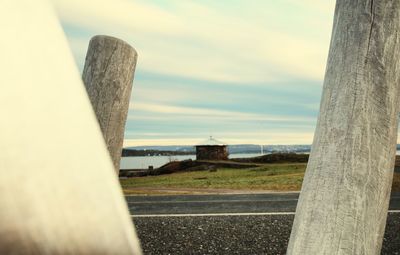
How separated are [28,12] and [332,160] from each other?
180 cm

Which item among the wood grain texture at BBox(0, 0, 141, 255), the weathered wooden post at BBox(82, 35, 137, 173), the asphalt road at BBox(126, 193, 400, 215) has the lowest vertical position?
the asphalt road at BBox(126, 193, 400, 215)

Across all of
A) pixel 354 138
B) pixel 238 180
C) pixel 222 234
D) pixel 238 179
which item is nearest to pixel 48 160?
pixel 354 138

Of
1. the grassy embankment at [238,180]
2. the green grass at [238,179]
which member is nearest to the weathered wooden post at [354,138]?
the grassy embankment at [238,180]

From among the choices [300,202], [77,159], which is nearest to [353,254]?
[300,202]

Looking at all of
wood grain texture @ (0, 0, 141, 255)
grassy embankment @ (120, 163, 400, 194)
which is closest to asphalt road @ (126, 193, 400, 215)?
grassy embankment @ (120, 163, 400, 194)

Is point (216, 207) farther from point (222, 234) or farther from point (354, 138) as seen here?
point (354, 138)

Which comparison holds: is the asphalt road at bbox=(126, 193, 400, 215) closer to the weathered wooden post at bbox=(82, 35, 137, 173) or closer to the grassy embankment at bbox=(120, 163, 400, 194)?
the grassy embankment at bbox=(120, 163, 400, 194)

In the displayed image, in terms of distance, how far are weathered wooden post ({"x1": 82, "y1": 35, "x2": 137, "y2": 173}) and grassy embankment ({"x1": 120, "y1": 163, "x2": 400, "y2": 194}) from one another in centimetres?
1276

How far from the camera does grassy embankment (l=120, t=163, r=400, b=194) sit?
650 inches

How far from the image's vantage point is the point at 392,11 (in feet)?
7.31

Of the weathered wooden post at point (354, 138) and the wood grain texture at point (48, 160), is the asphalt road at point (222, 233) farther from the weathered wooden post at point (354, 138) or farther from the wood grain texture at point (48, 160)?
the wood grain texture at point (48, 160)

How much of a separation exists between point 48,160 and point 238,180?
18.3 meters

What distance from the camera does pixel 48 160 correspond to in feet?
1.69

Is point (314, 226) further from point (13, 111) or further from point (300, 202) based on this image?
point (13, 111)
